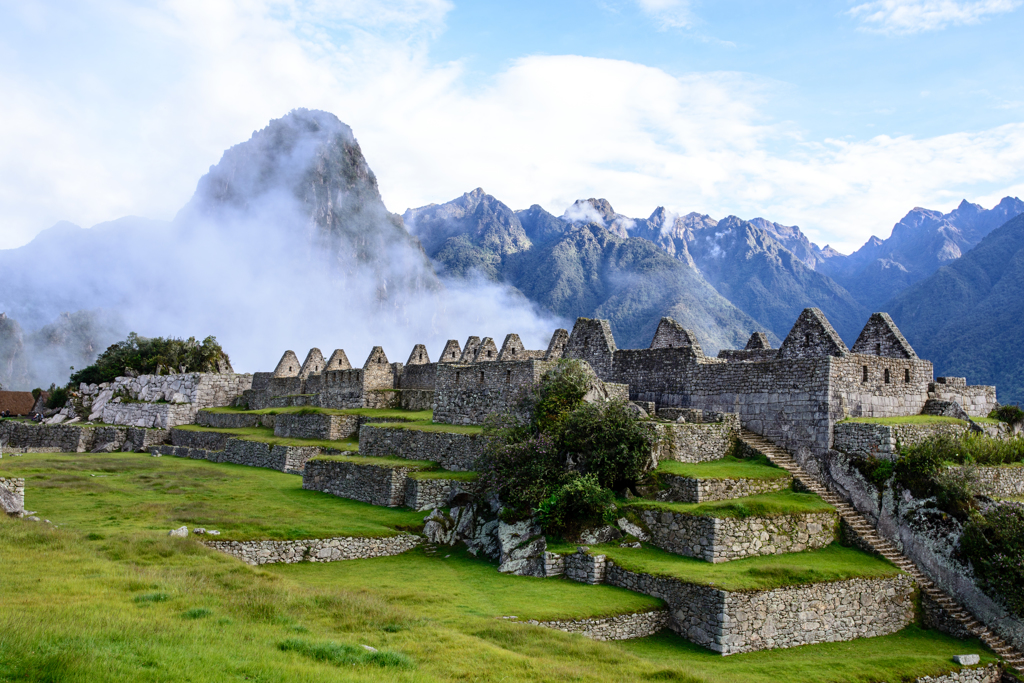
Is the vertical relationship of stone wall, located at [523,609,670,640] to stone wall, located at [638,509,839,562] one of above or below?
below

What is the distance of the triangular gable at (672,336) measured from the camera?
25.7 meters

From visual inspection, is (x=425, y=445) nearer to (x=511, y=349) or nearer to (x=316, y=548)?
(x=316, y=548)

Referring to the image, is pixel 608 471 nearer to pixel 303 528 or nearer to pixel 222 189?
pixel 303 528

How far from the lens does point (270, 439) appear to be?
33.9 meters

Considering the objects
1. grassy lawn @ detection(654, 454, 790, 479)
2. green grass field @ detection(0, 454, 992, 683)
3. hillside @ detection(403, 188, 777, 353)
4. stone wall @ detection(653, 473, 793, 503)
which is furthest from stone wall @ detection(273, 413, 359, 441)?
hillside @ detection(403, 188, 777, 353)

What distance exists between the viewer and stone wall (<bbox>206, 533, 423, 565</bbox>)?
17.3 m

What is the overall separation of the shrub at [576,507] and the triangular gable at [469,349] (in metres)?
18.8

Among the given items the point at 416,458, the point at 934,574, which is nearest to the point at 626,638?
the point at 934,574

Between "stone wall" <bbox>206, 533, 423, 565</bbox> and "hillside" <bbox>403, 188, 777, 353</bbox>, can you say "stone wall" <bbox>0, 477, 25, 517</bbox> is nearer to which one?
"stone wall" <bbox>206, 533, 423, 565</bbox>

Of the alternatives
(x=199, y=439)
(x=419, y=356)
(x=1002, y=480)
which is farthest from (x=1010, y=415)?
(x=199, y=439)

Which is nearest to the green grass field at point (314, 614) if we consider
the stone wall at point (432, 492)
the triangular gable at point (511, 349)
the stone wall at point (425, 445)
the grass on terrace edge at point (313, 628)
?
the grass on terrace edge at point (313, 628)

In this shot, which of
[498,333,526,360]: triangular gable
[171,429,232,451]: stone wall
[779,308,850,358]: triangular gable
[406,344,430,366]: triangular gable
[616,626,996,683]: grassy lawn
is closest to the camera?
[616,626,996,683]: grassy lawn

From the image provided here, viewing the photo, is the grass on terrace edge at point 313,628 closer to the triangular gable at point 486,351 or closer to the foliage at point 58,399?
the triangular gable at point 486,351

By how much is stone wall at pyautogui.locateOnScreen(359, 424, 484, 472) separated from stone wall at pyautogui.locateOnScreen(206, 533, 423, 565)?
406 cm
